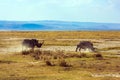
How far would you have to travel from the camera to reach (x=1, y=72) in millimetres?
22016

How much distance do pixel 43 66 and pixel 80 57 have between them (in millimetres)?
6479

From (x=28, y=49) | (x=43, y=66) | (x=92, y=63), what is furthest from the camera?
(x=28, y=49)

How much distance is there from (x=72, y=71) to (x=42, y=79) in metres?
3.69

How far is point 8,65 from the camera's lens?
25391mm

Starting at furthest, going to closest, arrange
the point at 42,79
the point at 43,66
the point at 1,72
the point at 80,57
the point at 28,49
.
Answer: the point at 28,49 → the point at 80,57 → the point at 43,66 → the point at 1,72 → the point at 42,79

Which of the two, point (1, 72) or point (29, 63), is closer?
point (1, 72)

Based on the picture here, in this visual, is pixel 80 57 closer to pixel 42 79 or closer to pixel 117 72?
pixel 117 72

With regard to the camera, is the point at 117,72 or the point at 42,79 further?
the point at 117,72

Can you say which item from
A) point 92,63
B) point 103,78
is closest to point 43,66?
point 92,63

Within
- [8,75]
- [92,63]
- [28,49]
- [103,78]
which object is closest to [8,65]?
[8,75]

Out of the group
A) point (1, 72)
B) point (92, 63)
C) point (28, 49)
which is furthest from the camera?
point (28, 49)

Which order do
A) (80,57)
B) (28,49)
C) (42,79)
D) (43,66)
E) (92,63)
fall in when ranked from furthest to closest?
(28,49), (80,57), (92,63), (43,66), (42,79)

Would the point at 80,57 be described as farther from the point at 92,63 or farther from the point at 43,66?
the point at 43,66

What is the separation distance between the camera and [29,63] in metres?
26.8
